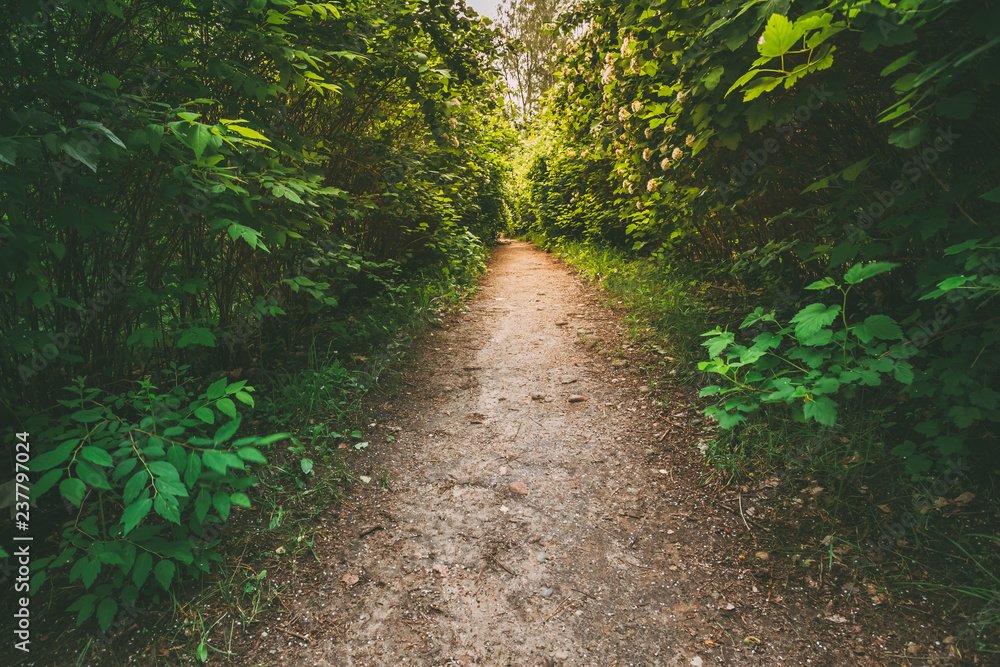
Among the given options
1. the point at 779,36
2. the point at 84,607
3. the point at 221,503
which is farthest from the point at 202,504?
the point at 779,36

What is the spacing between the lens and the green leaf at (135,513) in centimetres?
157

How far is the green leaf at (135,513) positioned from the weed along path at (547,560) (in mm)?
803

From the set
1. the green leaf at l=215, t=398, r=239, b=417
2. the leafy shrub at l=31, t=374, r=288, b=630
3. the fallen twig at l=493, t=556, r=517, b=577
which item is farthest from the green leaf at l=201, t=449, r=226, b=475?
the fallen twig at l=493, t=556, r=517, b=577

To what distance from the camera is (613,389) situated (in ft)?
12.1

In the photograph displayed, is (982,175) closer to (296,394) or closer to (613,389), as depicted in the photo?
(613,389)

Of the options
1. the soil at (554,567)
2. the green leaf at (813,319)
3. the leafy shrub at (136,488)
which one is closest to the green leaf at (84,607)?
the leafy shrub at (136,488)

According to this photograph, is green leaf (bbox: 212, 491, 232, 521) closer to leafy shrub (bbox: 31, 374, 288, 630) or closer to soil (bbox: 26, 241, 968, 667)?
leafy shrub (bbox: 31, 374, 288, 630)

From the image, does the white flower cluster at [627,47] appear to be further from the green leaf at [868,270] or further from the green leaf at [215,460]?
the green leaf at [215,460]

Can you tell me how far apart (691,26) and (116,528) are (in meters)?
3.88

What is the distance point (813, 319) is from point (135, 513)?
120 inches

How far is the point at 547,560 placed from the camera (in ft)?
7.36

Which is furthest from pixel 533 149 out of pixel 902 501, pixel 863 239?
pixel 902 501

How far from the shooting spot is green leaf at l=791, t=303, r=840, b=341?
202 centimetres

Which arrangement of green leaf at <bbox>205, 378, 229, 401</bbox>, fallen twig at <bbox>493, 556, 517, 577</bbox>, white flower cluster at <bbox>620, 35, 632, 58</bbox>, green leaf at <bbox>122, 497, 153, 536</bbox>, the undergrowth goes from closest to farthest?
green leaf at <bbox>122, 497, 153, 536</bbox>, the undergrowth, green leaf at <bbox>205, 378, 229, 401</bbox>, fallen twig at <bbox>493, 556, 517, 577</bbox>, white flower cluster at <bbox>620, 35, 632, 58</bbox>
